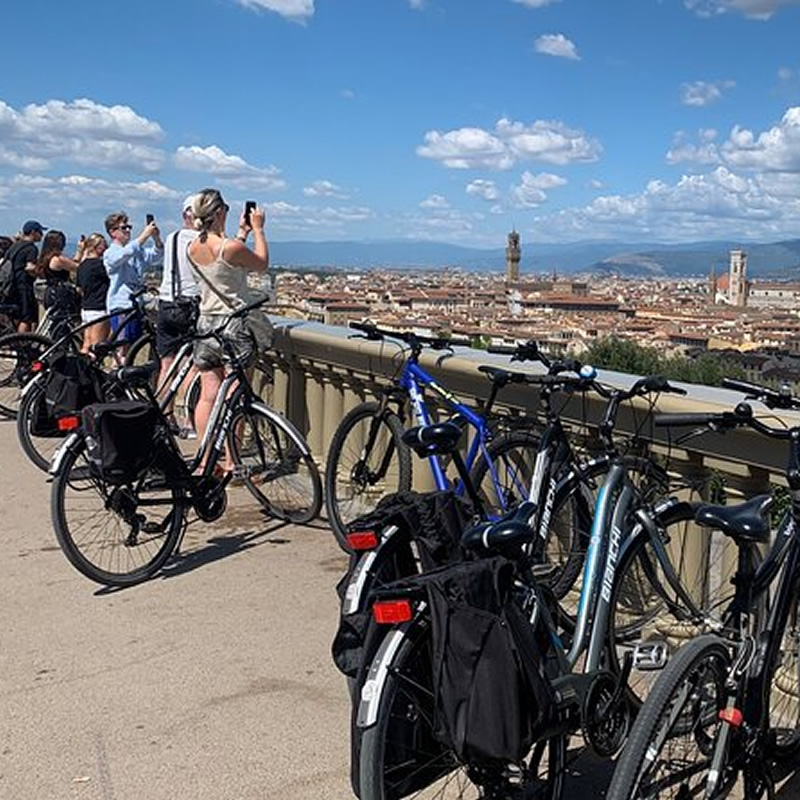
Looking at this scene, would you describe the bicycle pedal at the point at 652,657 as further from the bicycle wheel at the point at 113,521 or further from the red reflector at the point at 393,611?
the bicycle wheel at the point at 113,521

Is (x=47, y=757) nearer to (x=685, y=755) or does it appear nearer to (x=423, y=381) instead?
(x=685, y=755)

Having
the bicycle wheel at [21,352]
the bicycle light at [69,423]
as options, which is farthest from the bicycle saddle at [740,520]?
the bicycle wheel at [21,352]

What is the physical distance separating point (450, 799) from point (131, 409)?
265 centimetres

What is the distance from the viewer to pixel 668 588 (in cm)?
354

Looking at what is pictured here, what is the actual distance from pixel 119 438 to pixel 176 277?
7.86 feet

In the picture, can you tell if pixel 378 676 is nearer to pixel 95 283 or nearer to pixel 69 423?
pixel 69 423

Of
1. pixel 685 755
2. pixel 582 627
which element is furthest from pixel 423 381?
pixel 685 755

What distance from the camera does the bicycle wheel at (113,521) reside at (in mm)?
4848

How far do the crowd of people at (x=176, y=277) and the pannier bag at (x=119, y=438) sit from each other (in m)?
1.00

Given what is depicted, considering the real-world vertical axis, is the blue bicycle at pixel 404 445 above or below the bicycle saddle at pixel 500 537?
below

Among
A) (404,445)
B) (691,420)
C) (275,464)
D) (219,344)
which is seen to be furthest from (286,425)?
(691,420)

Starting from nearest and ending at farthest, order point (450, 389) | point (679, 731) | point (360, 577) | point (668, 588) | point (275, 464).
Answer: point (679, 731) < point (360, 577) < point (668, 588) < point (450, 389) < point (275, 464)

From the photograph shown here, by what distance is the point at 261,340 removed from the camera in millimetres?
6496

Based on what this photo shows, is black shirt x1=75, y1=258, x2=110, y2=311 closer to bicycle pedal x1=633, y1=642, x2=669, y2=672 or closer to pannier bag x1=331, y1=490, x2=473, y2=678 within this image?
pannier bag x1=331, y1=490, x2=473, y2=678
